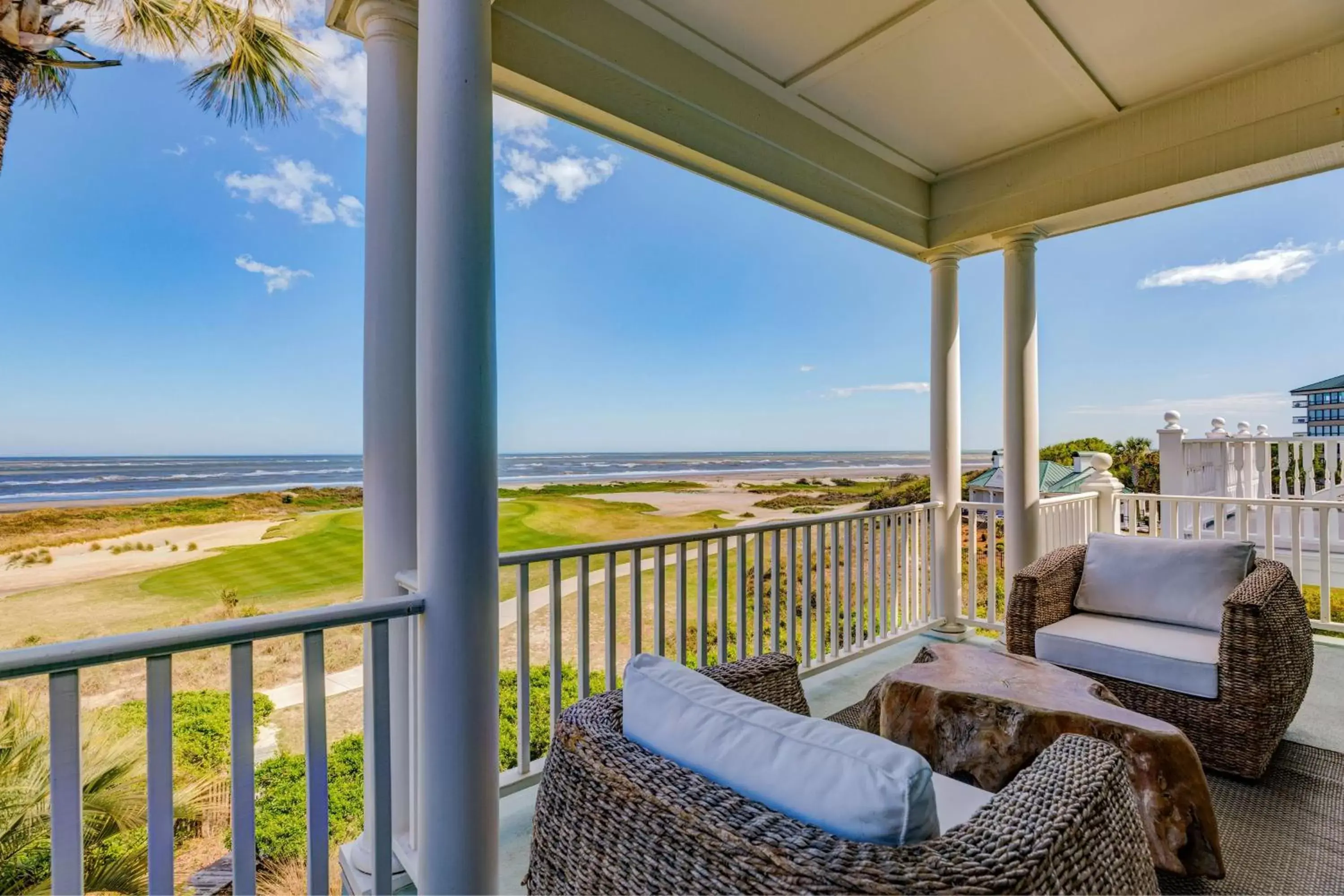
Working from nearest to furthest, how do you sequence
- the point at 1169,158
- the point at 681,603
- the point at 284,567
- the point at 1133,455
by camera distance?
the point at 681,603
the point at 1169,158
the point at 284,567
the point at 1133,455

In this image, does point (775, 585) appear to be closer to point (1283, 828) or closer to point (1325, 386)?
point (1283, 828)

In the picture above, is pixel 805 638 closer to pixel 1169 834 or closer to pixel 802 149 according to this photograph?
pixel 1169 834

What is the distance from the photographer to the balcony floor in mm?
1927

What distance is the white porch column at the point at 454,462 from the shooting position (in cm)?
149

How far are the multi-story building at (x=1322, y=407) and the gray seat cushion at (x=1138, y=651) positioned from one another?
4.41 metres

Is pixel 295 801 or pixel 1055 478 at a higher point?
pixel 1055 478

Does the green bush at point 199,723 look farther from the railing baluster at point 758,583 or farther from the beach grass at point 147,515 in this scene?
the railing baluster at point 758,583

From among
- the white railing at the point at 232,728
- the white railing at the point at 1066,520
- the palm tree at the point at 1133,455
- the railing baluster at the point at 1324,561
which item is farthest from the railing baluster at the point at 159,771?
the palm tree at the point at 1133,455

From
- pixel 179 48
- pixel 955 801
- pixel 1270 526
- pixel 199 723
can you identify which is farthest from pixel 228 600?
pixel 1270 526

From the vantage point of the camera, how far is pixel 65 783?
1.09 metres

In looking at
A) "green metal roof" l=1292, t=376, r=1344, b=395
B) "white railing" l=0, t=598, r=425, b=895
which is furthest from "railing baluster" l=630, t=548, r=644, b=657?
"green metal roof" l=1292, t=376, r=1344, b=395

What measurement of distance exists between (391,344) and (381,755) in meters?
1.11

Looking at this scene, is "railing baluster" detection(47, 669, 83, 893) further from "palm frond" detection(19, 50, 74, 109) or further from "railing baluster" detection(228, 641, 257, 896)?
"palm frond" detection(19, 50, 74, 109)

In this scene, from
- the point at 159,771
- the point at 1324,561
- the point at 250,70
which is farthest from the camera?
the point at 1324,561
